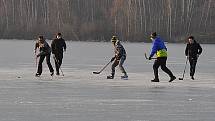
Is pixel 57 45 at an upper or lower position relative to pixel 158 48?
lower

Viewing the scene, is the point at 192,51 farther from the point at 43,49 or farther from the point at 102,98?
the point at 102,98

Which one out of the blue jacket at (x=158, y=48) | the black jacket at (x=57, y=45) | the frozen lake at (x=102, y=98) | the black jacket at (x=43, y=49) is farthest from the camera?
the black jacket at (x=57, y=45)

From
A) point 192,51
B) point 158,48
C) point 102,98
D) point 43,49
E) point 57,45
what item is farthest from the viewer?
point 57,45

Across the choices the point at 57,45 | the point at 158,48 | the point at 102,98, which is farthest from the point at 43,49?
the point at 102,98

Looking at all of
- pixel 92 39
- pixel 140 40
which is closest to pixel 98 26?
pixel 92 39

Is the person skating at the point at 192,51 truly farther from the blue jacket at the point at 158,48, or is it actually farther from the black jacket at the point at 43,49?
the black jacket at the point at 43,49

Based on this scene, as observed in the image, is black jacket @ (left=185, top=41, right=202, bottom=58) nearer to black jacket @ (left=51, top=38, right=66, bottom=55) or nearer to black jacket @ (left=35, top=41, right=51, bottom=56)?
black jacket @ (left=51, top=38, right=66, bottom=55)

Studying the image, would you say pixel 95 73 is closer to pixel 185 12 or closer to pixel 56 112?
pixel 56 112

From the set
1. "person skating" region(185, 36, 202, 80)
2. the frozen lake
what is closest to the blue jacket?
the frozen lake

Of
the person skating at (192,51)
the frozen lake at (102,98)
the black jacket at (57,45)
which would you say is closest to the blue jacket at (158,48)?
the frozen lake at (102,98)

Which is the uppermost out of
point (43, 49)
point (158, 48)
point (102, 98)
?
point (158, 48)

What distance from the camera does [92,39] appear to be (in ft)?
229

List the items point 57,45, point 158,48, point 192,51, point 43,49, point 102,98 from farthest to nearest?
point 57,45 → point 43,49 → point 192,51 → point 158,48 → point 102,98

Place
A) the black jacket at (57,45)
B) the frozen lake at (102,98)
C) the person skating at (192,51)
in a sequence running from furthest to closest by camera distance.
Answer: the black jacket at (57,45) < the person skating at (192,51) < the frozen lake at (102,98)
